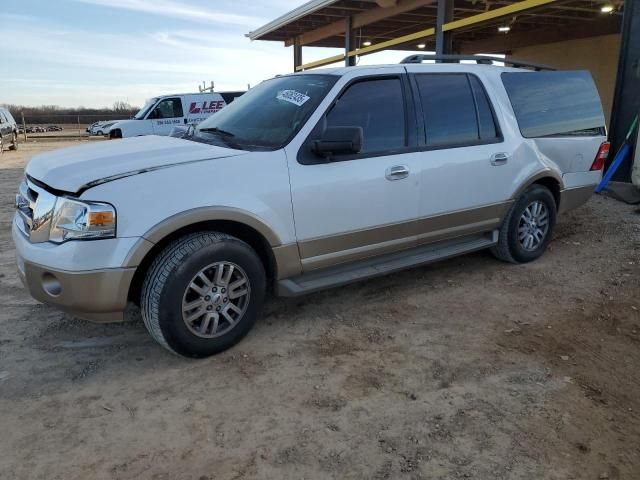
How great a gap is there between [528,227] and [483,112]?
4.26 feet

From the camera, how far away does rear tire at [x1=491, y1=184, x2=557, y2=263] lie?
4910 mm

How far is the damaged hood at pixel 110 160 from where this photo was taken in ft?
9.93

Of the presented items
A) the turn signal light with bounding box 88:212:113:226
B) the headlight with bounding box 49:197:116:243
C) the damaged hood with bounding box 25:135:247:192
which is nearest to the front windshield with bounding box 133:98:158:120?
the damaged hood with bounding box 25:135:247:192

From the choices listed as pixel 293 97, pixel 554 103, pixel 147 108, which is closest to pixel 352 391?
pixel 293 97

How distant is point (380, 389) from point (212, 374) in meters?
1.04

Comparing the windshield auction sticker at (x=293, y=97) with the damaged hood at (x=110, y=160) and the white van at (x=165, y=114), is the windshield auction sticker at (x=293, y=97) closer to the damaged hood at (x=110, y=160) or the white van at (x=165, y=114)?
the damaged hood at (x=110, y=160)

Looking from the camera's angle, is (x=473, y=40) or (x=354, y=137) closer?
(x=354, y=137)

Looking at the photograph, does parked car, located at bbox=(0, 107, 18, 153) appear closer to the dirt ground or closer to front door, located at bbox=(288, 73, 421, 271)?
the dirt ground

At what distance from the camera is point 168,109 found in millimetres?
17469

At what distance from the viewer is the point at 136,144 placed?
3.73 metres

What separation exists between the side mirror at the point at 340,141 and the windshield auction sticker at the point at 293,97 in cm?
46

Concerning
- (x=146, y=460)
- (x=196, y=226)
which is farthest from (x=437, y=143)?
(x=146, y=460)

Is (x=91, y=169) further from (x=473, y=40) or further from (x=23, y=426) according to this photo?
(x=473, y=40)

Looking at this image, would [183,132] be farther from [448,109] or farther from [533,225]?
[533,225]
